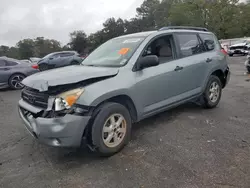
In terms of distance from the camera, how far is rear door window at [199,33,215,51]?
16.1 ft

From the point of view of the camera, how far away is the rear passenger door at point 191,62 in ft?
13.9

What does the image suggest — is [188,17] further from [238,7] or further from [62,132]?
[62,132]

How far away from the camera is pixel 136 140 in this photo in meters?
3.68

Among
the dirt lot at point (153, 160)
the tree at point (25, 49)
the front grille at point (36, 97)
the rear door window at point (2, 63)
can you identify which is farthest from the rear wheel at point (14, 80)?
the tree at point (25, 49)

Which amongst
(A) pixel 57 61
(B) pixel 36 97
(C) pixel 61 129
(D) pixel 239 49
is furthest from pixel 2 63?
(D) pixel 239 49

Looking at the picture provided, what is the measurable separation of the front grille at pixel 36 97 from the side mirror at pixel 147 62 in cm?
143

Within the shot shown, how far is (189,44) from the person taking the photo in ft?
14.8

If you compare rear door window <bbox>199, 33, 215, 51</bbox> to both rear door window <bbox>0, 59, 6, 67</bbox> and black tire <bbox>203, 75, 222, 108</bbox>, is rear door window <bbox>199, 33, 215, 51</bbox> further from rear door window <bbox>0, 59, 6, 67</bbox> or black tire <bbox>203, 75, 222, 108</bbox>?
rear door window <bbox>0, 59, 6, 67</bbox>

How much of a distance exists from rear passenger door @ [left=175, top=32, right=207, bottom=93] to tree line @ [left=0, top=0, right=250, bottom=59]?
44515mm

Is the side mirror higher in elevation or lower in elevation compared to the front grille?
higher

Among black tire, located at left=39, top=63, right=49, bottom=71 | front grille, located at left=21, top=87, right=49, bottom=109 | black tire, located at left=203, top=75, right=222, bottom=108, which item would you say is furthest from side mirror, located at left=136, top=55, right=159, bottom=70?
black tire, located at left=39, top=63, right=49, bottom=71

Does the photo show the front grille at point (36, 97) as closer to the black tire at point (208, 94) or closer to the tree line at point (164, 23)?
the black tire at point (208, 94)

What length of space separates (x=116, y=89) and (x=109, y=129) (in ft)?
1.85

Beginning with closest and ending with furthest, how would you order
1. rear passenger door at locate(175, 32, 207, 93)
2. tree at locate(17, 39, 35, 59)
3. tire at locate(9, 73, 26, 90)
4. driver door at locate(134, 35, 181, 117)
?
1. driver door at locate(134, 35, 181, 117)
2. rear passenger door at locate(175, 32, 207, 93)
3. tire at locate(9, 73, 26, 90)
4. tree at locate(17, 39, 35, 59)
